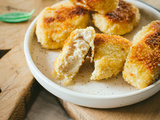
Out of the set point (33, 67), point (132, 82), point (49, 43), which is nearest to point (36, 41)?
point (49, 43)

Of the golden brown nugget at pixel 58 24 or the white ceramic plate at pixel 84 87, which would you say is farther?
the golden brown nugget at pixel 58 24

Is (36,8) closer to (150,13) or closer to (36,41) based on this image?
(36,41)

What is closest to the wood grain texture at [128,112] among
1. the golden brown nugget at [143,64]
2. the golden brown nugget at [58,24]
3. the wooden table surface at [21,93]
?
the wooden table surface at [21,93]

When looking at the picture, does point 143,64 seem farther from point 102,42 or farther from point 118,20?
point 118,20

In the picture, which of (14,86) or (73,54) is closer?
(73,54)

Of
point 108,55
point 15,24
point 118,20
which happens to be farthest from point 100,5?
point 15,24

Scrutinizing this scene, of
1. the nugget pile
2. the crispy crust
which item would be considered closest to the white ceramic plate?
the nugget pile

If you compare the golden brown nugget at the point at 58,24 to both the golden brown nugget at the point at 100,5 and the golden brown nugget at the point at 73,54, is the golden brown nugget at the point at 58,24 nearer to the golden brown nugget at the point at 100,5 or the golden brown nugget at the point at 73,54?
the golden brown nugget at the point at 100,5

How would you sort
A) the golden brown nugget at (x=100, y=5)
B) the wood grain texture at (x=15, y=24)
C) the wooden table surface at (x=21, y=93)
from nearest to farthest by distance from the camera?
1. the wooden table surface at (x=21, y=93)
2. the golden brown nugget at (x=100, y=5)
3. the wood grain texture at (x=15, y=24)

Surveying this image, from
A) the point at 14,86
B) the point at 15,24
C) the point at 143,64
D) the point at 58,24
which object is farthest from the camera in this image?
the point at 15,24
